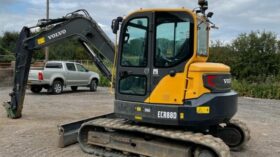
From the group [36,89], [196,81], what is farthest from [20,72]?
[36,89]

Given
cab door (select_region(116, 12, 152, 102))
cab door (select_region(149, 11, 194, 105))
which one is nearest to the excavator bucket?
cab door (select_region(116, 12, 152, 102))

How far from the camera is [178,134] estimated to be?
23.8 feet

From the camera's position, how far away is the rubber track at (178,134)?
266 inches

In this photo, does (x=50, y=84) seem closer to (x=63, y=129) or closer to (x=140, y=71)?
(x=63, y=129)

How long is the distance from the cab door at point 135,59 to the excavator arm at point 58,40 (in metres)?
1.70

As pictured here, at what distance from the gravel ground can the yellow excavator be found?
99 cm

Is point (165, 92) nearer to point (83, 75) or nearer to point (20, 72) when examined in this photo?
point (20, 72)

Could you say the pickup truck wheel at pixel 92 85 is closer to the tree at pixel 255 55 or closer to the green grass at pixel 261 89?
the green grass at pixel 261 89

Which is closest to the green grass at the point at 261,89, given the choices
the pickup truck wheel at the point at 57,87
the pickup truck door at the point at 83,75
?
the pickup truck door at the point at 83,75

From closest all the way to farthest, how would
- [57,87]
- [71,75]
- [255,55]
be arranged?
[57,87]
[71,75]
[255,55]

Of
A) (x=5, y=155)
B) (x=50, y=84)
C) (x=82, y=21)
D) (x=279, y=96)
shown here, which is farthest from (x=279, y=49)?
(x=5, y=155)

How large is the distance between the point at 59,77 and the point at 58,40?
11.2 metres

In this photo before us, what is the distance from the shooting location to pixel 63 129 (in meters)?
8.94

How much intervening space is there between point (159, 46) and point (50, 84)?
14.6m
